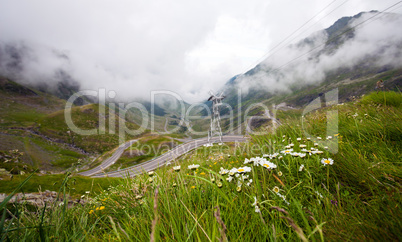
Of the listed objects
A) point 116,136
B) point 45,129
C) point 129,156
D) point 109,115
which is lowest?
point 129,156

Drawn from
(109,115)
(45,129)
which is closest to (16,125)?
(45,129)

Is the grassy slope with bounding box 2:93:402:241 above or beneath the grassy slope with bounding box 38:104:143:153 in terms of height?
Result: beneath

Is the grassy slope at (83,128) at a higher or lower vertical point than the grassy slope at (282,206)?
higher

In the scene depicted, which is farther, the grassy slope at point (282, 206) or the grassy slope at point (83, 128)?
the grassy slope at point (83, 128)

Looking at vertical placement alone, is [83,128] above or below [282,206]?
above

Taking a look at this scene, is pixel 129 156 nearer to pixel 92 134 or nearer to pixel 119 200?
pixel 92 134

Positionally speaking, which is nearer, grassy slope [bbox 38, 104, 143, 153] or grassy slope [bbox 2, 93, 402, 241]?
grassy slope [bbox 2, 93, 402, 241]

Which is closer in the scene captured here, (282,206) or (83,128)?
(282,206)

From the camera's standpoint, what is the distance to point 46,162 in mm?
108875

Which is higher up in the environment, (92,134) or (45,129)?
(45,129)

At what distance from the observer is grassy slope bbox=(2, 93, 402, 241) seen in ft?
4.67

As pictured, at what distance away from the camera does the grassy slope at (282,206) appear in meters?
1.42

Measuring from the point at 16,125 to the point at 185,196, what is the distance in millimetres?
238434

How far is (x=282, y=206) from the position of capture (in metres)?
2.03
